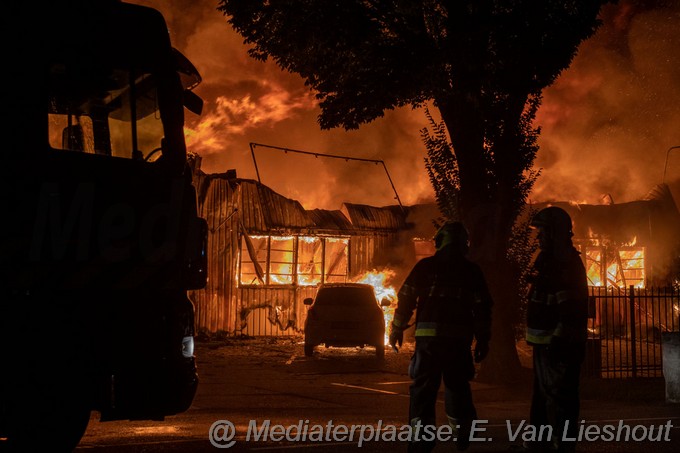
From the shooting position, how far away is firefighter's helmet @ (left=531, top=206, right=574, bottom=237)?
7.01 m

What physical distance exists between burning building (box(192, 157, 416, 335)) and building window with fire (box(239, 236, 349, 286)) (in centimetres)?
3

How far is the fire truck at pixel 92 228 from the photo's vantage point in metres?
5.52

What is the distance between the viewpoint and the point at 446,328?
21.8 feet

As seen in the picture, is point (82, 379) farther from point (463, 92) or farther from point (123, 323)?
point (463, 92)

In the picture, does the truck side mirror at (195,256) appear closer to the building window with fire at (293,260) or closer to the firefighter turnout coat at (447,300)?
the firefighter turnout coat at (447,300)

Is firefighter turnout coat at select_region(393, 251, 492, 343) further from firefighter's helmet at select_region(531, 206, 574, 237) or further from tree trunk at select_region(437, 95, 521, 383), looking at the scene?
tree trunk at select_region(437, 95, 521, 383)

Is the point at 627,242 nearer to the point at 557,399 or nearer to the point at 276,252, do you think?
the point at 276,252

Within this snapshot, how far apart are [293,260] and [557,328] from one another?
64.7ft

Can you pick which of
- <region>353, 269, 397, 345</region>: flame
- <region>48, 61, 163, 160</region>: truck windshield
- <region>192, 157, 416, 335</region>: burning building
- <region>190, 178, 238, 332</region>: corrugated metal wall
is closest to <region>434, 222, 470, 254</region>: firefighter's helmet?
<region>48, 61, 163, 160</region>: truck windshield

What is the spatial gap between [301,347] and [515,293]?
8649mm

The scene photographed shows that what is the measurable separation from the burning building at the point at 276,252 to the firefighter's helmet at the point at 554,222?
57.3 ft

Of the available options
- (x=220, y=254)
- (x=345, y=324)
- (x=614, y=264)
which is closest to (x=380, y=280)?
(x=220, y=254)

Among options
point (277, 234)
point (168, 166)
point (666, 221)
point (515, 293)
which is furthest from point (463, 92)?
point (666, 221)

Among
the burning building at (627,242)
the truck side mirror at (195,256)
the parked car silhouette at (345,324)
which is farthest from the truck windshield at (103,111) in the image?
the burning building at (627,242)
